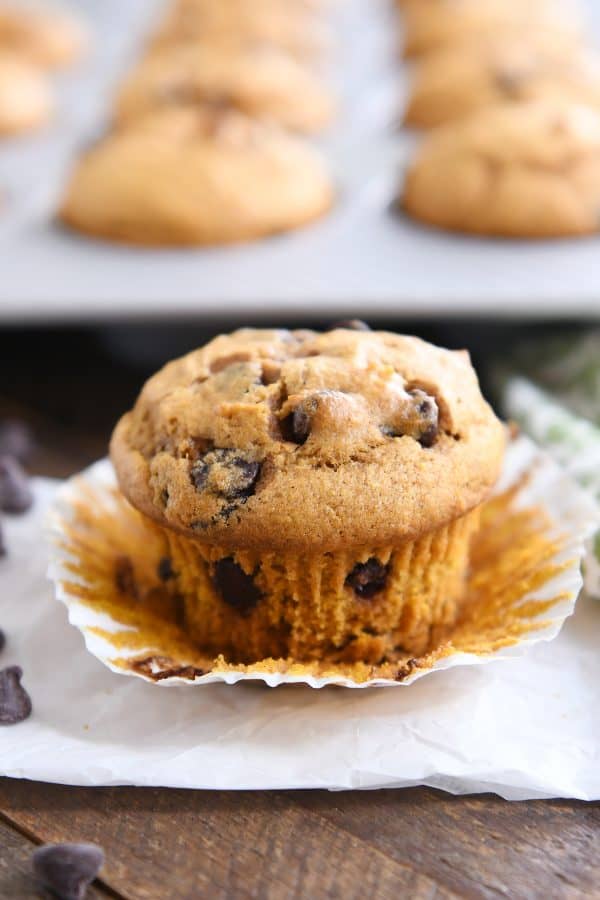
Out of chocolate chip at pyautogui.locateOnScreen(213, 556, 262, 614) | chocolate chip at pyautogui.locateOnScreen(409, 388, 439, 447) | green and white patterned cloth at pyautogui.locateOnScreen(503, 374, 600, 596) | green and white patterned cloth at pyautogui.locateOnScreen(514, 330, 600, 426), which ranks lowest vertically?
chocolate chip at pyautogui.locateOnScreen(213, 556, 262, 614)

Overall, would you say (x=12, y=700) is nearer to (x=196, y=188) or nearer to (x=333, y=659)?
(x=333, y=659)

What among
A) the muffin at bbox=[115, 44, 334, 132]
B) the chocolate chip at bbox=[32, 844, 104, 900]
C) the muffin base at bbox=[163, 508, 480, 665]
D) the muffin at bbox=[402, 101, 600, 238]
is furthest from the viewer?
the muffin at bbox=[115, 44, 334, 132]

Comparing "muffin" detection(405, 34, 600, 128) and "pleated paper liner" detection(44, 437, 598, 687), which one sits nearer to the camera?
"pleated paper liner" detection(44, 437, 598, 687)

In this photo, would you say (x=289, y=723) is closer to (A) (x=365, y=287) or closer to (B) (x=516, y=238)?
(A) (x=365, y=287)

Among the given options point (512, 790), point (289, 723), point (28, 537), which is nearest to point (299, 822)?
point (289, 723)

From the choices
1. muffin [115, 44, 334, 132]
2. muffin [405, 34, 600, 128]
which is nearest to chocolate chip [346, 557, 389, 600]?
muffin [405, 34, 600, 128]

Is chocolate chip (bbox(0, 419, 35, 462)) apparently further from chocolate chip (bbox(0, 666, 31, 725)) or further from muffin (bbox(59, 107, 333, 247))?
chocolate chip (bbox(0, 666, 31, 725))
